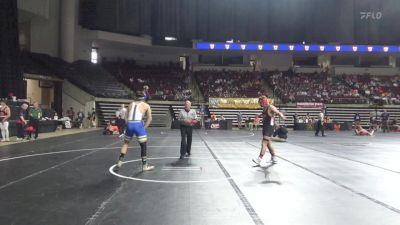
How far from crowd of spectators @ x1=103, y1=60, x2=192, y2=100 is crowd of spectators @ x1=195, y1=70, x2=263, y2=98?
1.77 m

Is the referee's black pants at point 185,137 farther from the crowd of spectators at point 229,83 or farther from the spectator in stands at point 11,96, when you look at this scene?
the crowd of spectators at point 229,83

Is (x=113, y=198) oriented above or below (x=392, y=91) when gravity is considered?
below

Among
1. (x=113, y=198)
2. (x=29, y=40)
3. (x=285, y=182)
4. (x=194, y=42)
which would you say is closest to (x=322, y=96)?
(x=194, y=42)

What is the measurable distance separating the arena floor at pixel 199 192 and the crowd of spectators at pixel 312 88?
94.2ft

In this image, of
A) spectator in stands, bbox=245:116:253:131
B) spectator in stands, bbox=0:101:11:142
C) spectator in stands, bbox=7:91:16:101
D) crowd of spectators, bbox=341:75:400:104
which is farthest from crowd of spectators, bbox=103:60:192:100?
spectator in stands, bbox=0:101:11:142

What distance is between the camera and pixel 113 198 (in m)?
6.25

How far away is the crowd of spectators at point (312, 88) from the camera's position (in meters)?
39.1

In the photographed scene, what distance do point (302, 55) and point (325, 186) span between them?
41.2 metres

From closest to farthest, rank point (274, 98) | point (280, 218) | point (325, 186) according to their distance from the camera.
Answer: point (280, 218)
point (325, 186)
point (274, 98)

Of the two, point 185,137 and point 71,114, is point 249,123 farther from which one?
point 185,137

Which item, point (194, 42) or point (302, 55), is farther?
point (302, 55)

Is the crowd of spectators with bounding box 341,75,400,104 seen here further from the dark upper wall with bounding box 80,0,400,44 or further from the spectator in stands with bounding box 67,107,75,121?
the spectator in stands with bounding box 67,107,75,121

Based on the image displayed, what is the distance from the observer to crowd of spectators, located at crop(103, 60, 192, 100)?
38.8 meters

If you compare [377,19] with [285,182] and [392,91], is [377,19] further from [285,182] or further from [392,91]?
[285,182]
